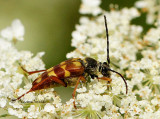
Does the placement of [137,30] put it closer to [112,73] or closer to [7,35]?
[112,73]

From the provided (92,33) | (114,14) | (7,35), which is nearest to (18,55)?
(7,35)

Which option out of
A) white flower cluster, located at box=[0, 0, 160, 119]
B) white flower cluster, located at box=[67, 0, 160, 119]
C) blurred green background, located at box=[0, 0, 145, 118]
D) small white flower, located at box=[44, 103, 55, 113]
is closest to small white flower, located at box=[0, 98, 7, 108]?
white flower cluster, located at box=[0, 0, 160, 119]

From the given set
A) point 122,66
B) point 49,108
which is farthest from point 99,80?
point 49,108

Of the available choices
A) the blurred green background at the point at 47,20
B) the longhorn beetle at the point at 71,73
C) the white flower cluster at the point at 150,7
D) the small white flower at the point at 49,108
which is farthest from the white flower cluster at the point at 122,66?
the blurred green background at the point at 47,20

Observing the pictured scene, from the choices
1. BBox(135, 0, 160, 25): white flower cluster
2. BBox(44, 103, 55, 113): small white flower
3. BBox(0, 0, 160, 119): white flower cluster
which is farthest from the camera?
BBox(135, 0, 160, 25): white flower cluster

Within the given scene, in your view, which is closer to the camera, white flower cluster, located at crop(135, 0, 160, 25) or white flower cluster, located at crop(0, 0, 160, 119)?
white flower cluster, located at crop(0, 0, 160, 119)

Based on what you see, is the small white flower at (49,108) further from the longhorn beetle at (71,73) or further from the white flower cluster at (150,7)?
the white flower cluster at (150,7)

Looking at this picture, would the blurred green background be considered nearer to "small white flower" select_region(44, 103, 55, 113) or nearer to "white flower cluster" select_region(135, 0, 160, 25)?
"white flower cluster" select_region(135, 0, 160, 25)

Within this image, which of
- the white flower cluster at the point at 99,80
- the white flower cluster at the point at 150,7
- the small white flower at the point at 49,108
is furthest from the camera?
the white flower cluster at the point at 150,7
